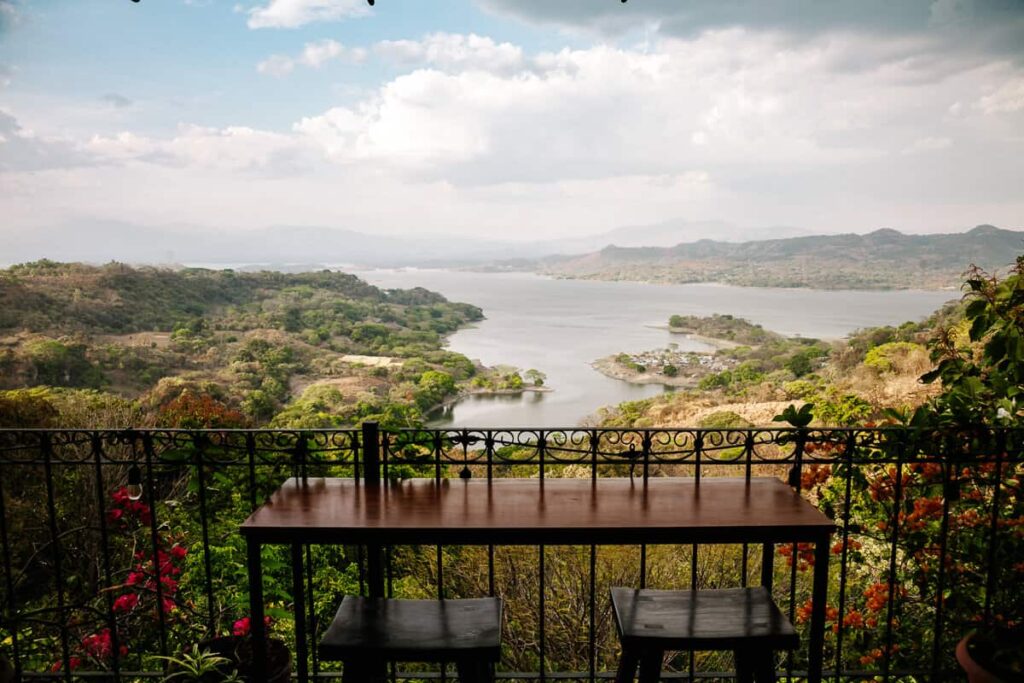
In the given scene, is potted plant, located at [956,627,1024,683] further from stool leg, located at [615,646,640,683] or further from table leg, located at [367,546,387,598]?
table leg, located at [367,546,387,598]

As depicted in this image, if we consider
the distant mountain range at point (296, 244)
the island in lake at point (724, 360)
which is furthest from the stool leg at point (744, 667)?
the distant mountain range at point (296, 244)

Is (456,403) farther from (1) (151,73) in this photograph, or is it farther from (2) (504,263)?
(1) (151,73)

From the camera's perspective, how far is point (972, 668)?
1.79 m

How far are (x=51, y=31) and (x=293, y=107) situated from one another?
15069 millimetres

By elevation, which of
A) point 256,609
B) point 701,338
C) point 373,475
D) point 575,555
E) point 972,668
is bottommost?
point 701,338

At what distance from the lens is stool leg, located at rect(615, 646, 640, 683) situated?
1.65 m

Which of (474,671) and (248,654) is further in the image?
(248,654)

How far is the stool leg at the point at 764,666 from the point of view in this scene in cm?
169

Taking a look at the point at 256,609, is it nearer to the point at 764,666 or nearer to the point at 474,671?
the point at 474,671

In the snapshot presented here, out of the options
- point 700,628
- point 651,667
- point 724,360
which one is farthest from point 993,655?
point 724,360

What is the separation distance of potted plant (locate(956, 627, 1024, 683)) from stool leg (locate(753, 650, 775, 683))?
64cm

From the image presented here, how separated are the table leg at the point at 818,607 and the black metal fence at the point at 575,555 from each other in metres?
0.30

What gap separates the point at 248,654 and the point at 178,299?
27000 mm

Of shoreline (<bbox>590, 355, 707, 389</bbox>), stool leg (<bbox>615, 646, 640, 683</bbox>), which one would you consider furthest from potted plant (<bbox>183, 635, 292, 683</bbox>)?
shoreline (<bbox>590, 355, 707, 389</bbox>)
